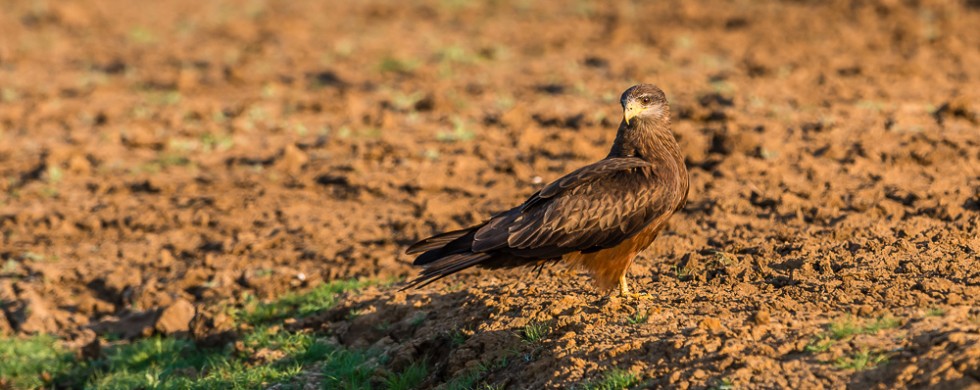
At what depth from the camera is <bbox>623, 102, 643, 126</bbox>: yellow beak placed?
7.46m

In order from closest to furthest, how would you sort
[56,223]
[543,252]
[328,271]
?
[543,252], [328,271], [56,223]

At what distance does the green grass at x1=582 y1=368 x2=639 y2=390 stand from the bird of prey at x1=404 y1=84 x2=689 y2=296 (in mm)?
1122

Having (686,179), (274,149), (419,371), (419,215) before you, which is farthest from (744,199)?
(274,149)

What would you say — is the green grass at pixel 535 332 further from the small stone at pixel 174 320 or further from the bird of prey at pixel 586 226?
the small stone at pixel 174 320

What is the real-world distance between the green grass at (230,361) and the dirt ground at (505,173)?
22 cm

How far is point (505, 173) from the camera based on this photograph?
11.0m

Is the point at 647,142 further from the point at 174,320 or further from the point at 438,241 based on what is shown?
the point at 174,320

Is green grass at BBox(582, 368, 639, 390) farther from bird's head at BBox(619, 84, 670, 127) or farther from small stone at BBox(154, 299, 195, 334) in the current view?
small stone at BBox(154, 299, 195, 334)

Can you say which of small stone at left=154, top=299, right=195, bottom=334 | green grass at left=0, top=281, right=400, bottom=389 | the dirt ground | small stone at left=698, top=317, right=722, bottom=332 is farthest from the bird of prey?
small stone at left=154, top=299, right=195, bottom=334

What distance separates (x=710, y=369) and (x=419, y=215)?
4690 millimetres

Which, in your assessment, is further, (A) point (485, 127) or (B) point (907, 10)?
(B) point (907, 10)

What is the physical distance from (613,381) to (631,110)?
2.06m

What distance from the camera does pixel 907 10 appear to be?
1703cm

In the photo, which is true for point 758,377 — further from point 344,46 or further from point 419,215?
point 344,46
